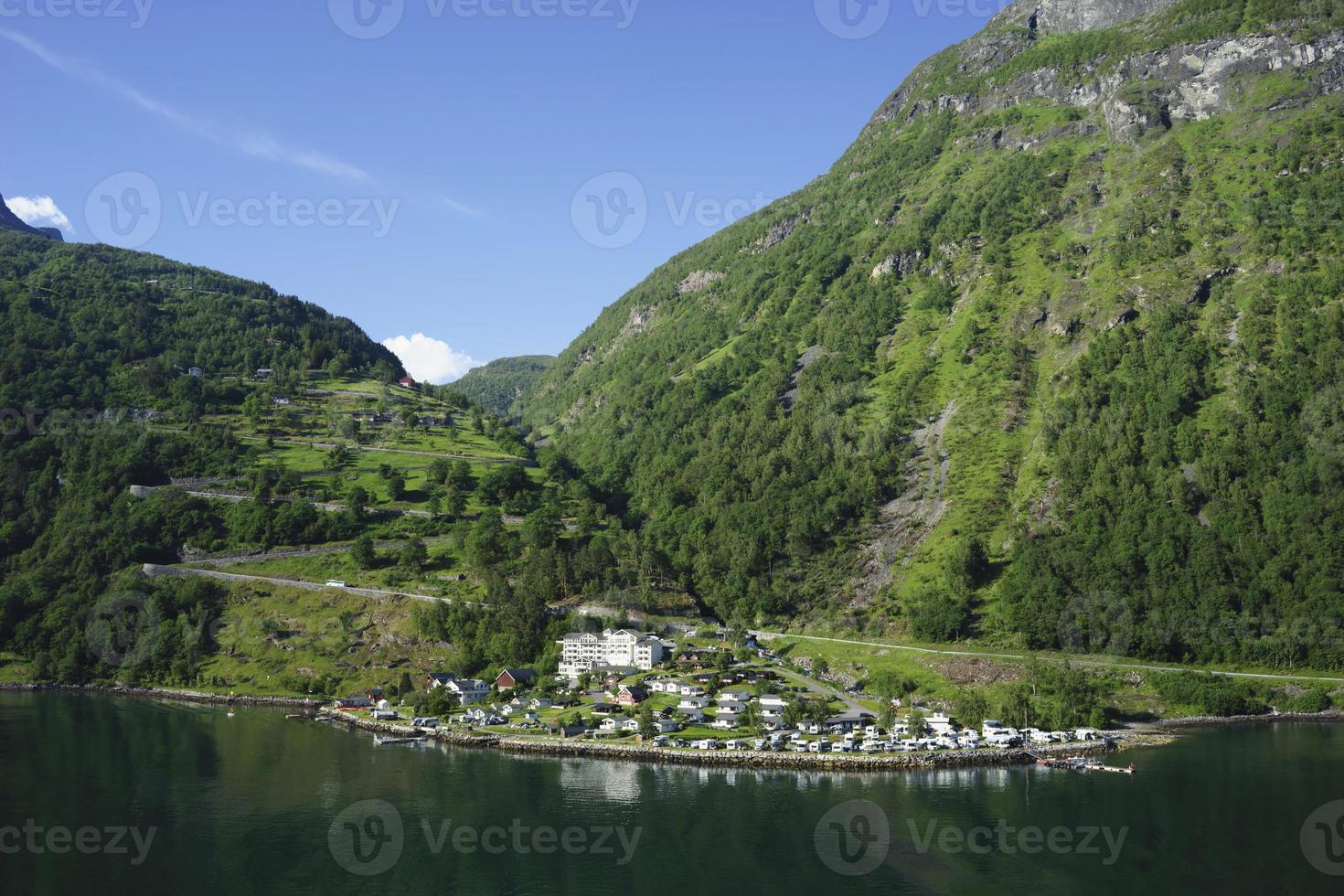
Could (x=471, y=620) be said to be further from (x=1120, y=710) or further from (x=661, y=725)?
(x=1120, y=710)

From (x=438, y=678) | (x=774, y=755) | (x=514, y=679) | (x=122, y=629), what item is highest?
(x=122, y=629)

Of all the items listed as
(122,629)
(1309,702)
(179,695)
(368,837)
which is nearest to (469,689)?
(179,695)

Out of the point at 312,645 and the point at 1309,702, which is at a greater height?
the point at 312,645

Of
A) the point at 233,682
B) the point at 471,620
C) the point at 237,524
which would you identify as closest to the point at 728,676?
the point at 471,620

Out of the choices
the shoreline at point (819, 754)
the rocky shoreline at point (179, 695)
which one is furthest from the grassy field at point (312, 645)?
the shoreline at point (819, 754)

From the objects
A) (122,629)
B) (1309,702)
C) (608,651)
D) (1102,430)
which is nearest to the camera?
(1309,702)

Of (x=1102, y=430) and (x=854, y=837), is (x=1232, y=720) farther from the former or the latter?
(x=854, y=837)

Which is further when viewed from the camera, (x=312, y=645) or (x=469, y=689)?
(x=312, y=645)

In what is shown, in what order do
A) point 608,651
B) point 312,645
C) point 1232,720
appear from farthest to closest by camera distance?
1. point 312,645
2. point 608,651
3. point 1232,720

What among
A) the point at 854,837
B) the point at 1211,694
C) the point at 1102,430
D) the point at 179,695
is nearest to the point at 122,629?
the point at 179,695
